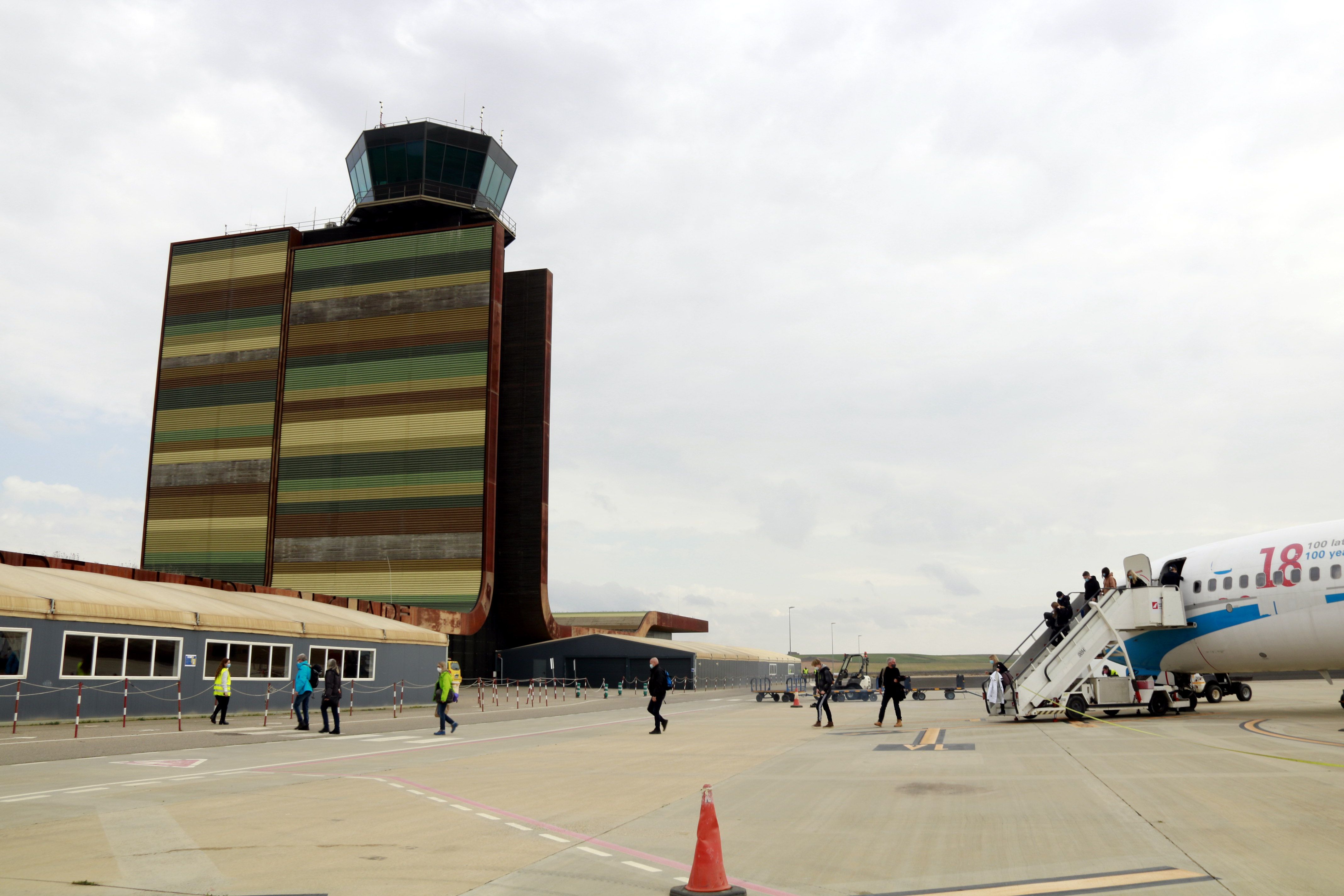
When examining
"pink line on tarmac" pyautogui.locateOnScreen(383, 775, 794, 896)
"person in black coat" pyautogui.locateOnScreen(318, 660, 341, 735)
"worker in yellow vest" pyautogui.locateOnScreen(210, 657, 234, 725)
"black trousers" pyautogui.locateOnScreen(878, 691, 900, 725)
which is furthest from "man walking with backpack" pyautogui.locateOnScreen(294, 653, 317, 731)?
"black trousers" pyautogui.locateOnScreen(878, 691, 900, 725)

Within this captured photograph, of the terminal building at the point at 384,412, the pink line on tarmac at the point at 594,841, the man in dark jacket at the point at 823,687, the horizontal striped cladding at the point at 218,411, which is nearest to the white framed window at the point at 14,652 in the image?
the pink line on tarmac at the point at 594,841

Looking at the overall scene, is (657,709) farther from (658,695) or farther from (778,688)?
(778,688)

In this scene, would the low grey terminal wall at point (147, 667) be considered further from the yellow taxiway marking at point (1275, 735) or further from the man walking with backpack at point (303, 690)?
the yellow taxiway marking at point (1275, 735)

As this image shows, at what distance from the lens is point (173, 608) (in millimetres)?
30109

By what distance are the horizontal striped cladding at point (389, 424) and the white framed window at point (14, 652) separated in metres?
41.1

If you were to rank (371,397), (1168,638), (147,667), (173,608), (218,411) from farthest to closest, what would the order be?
1. (218,411)
2. (371,397)
3. (173,608)
4. (1168,638)
5. (147,667)

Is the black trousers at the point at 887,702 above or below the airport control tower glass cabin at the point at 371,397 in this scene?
below

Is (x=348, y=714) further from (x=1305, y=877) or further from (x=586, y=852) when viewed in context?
(x=1305, y=877)

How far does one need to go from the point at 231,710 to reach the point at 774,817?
26.7 metres

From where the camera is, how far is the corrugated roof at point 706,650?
73.4 meters

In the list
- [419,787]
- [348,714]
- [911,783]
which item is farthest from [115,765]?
[348,714]

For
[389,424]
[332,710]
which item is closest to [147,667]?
[332,710]

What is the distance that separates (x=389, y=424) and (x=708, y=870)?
65.8 m

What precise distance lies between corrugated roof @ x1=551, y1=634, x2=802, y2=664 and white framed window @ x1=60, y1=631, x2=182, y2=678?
44.7 meters
